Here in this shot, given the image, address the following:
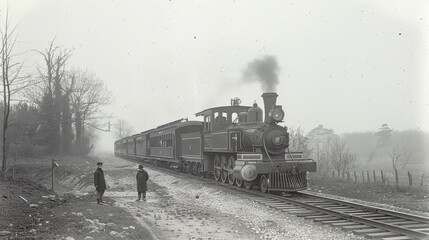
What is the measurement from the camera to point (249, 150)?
13664 millimetres

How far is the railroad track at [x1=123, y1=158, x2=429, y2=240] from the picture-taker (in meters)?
6.67

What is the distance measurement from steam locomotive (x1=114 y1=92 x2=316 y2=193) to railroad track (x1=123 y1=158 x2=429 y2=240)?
118cm

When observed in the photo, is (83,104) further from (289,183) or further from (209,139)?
(289,183)

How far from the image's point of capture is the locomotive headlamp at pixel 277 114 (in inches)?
486

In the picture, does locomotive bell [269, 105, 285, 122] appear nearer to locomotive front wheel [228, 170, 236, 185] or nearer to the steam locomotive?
the steam locomotive

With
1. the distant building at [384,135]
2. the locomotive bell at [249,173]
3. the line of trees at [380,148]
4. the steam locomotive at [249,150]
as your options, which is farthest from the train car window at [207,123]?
the distant building at [384,135]

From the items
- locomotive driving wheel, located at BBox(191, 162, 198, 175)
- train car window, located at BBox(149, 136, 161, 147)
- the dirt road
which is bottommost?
the dirt road

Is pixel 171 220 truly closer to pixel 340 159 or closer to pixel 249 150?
pixel 249 150

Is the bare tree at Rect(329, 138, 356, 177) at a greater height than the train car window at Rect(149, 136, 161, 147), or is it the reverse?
the train car window at Rect(149, 136, 161, 147)

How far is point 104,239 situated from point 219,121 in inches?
391

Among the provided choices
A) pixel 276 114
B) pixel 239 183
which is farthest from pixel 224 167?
pixel 276 114

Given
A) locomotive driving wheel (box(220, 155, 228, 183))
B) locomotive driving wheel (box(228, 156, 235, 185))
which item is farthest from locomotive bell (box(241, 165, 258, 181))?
locomotive driving wheel (box(220, 155, 228, 183))

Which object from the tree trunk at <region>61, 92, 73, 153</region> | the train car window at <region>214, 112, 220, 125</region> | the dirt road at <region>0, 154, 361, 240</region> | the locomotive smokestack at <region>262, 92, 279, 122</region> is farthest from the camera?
the tree trunk at <region>61, 92, 73, 153</region>

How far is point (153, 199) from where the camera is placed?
12.0 metres
